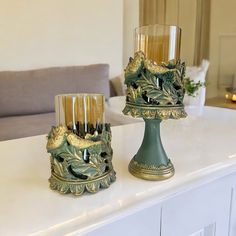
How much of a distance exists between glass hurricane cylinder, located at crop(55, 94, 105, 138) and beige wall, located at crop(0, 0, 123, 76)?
7.28 feet

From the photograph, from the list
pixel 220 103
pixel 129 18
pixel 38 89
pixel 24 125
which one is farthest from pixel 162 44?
pixel 220 103

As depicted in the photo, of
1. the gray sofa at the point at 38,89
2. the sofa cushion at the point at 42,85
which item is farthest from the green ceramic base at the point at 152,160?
the sofa cushion at the point at 42,85

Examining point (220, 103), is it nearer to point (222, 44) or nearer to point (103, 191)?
point (222, 44)

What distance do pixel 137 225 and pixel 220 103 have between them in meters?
3.28

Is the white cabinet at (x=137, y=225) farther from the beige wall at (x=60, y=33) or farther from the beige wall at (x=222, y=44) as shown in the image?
the beige wall at (x=222, y=44)

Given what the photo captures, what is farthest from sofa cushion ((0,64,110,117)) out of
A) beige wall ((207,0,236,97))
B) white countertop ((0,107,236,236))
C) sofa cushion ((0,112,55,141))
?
beige wall ((207,0,236,97))

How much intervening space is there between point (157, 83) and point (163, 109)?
0.06 m

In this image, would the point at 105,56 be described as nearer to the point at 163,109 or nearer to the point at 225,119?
the point at 225,119

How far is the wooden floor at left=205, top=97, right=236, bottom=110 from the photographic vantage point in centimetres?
357

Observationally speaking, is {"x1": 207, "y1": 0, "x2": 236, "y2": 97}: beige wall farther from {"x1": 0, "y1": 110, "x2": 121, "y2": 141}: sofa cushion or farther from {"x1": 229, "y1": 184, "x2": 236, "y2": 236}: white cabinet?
{"x1": 229, "y1": 184, "x2": 236, "y2": 236}: white cabinet

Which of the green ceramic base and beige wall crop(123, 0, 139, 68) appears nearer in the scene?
the green ceramic base

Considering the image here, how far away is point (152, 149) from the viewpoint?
732 mm

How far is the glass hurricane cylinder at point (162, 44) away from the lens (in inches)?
27.3

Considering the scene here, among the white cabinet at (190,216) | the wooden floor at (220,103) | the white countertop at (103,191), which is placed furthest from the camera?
the wooden floor at (220,103)
